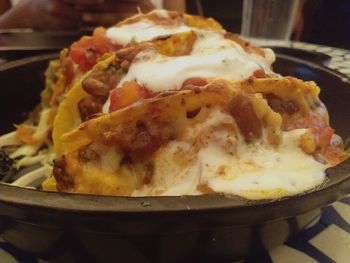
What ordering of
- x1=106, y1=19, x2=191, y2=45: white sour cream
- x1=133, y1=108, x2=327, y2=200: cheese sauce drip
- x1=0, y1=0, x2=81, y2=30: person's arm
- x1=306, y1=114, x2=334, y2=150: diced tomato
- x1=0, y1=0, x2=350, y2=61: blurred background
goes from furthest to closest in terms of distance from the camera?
x1=0, y1=0, x2=81, y2=30: person's arm
x1=0, y1=0, x2=350, y2=61: blurred background
x1=106, y1=19, x2=191, y2=45: white sour cream
x1=306, y1=114, x2=334, y2=150: diced tomato
x1=133, y1=108, x2=327, y2=200: cheese sauce drip

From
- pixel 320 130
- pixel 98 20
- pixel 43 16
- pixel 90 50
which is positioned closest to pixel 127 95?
pixel 320 130

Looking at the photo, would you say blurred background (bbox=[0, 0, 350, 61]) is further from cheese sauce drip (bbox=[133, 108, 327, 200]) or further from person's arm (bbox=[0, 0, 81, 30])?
cheese sauce drip (bbox=[133, 108, 327, 200])

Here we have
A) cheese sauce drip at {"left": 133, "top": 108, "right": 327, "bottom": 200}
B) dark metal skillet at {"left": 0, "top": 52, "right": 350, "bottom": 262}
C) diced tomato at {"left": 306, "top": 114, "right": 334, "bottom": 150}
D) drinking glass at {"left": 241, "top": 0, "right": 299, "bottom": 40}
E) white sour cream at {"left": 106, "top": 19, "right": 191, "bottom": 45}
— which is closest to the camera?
dark metal skillet at {"left": 0, "top": 52, "right": 350, "bottom": 262}

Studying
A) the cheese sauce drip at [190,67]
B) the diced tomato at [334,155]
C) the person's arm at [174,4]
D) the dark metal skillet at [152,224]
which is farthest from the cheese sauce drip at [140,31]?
the person's arm at [174,4]

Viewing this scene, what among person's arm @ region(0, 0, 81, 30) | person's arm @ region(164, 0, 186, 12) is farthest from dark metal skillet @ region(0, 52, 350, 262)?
person's arm @ region(164, 0, 186, 12)

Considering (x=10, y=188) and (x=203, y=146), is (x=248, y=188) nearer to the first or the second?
(x=203, y=146)

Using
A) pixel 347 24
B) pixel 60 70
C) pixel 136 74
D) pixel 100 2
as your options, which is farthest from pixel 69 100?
pixel 347 24

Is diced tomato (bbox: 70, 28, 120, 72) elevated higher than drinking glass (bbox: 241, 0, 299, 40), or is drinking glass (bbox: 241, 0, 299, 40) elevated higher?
diced tomato (bbox: 70, 28, 120, 72)

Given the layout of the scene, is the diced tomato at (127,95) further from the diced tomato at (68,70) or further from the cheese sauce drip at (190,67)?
the diced tomato at (68,70)
